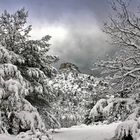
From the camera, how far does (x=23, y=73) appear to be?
18.2 m

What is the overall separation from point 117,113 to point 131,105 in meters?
0.89

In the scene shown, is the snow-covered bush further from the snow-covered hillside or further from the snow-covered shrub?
the snow-covered shrub

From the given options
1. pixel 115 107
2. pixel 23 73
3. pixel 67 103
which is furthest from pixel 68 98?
pixel 115 107

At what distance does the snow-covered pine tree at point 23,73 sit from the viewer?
47.0 feet

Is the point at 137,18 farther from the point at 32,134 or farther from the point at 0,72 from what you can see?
the point at 32,134

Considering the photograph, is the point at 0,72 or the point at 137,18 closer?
the point at 0,72

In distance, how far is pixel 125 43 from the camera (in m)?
15.1

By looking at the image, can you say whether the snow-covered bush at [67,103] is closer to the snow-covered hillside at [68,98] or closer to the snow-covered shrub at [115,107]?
the snow-covered hillside at [68,98]

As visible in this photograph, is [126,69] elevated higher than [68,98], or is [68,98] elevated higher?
[68,98]

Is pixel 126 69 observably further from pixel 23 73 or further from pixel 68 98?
pixel 68 98

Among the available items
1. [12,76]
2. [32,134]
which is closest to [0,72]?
[12,76]

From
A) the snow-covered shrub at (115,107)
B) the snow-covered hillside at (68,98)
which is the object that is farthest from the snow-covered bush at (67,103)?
the snow-covered shrub at (115,107)

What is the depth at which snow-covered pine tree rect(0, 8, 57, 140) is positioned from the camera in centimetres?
1431

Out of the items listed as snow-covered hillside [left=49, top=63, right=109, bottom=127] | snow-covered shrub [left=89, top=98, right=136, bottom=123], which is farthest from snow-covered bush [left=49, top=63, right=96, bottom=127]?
snow-covered shrub [left=89, top=98, right=136, bottom=123]
